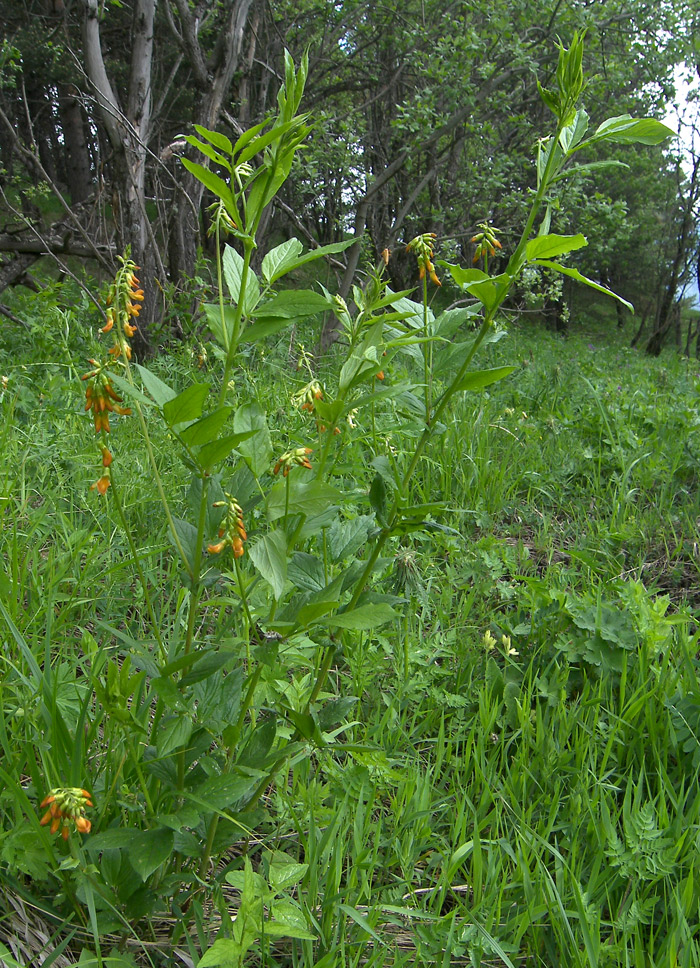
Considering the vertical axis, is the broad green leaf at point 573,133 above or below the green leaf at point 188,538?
above

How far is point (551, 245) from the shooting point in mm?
897

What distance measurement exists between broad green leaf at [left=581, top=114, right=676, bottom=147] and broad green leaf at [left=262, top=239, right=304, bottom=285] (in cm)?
44

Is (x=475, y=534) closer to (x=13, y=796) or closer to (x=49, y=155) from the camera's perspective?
(x=13, y=796)

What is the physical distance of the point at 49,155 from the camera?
46.6ft

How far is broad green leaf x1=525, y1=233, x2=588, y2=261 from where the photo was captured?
2.83 ft

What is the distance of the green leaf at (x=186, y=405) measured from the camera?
83 centimetres

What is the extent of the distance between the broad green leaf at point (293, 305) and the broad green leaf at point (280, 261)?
0.06m

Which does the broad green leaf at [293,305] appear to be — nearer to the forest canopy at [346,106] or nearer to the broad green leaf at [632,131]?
the broad green leaf at [632,131]

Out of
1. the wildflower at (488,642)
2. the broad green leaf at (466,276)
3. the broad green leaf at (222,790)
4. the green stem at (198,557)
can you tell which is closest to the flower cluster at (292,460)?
the green stem at (198,557)

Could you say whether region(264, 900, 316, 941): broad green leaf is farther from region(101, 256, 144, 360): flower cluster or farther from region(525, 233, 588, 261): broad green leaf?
region(525, 233, 588, 261): broad green leaf

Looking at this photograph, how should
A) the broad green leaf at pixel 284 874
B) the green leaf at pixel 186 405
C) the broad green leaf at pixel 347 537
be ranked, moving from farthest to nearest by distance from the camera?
the broad green leaf at pixel 347 537 → the broad green leaf at pixel 284 874 → the green leaf at pixel 186 405

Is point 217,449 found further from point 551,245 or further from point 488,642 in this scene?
point 488,642

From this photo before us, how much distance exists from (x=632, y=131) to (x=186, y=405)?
28.3 inches

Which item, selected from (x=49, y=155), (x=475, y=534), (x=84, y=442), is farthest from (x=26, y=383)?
(x=49, y=155)
